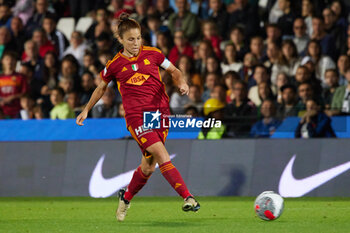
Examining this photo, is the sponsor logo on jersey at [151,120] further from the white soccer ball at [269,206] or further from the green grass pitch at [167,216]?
the white soccer ball at [269,206]

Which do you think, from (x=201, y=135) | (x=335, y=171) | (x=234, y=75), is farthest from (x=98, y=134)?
(x=335, y=171)

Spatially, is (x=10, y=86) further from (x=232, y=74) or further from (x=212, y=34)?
(x=232, y=74)

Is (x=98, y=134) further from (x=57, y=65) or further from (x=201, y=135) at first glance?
(x=57, y=65)

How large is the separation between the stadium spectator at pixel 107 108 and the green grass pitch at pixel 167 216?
235 cm

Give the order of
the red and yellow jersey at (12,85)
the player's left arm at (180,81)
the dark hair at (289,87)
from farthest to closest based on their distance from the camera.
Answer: the red and yellow jersey at (12,85) < the dark hair at (289,87) < the player's left arm at (180,81)

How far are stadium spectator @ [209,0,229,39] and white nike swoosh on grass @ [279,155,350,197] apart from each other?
17.5 ft

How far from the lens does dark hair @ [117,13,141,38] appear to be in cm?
898

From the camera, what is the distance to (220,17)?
17.8m

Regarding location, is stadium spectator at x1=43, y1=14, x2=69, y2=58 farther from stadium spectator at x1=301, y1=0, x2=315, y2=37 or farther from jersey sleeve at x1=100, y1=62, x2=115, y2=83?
jersey sleeve at x1=100, y1=62, x2=115, y2=83

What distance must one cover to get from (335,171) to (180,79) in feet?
15.8

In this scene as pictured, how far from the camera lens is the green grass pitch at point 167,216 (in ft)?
27.7

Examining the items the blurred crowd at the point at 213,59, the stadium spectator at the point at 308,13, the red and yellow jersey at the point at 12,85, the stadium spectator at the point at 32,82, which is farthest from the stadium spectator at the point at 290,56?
the red and yellow jersey at the point at 12,85

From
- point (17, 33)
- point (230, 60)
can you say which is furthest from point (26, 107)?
point (230, 60)

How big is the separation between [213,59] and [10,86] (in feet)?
15.7
